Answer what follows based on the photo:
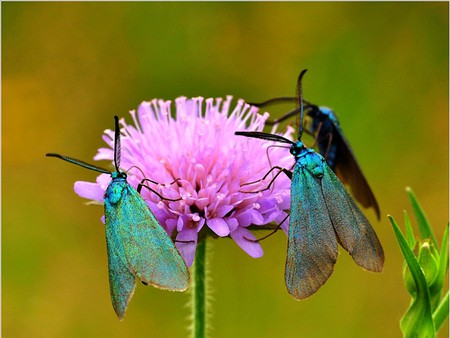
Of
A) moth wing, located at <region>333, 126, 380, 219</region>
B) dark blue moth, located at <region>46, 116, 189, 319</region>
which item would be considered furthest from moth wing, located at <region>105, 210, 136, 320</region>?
moth wing, located at <region>333, 126, 380, 219</region>

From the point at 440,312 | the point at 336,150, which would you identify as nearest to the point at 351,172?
the point at 336,150

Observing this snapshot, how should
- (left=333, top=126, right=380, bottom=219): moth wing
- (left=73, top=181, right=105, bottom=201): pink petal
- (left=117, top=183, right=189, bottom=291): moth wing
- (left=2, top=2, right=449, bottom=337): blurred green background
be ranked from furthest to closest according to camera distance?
(left=2, top=2, right=449, bottom=337): blurred green background
(left=333, top=126, right=380, bottom=219): moth wing
(left=73, top=181, right=105, bottom=201): pink petal
(left=117, top=183, right=189, bottom=291): moth wing

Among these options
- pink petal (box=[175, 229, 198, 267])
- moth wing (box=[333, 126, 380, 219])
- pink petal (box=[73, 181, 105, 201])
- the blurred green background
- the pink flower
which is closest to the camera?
pink petal (box=[175, 229, 198, 267])

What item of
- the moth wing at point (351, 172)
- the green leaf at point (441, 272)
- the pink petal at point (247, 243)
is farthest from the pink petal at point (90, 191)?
the green leaf at point (441, 272)

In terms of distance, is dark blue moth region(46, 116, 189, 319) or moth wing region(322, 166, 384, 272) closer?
dark blue moth region(46, 116, 189, 319)

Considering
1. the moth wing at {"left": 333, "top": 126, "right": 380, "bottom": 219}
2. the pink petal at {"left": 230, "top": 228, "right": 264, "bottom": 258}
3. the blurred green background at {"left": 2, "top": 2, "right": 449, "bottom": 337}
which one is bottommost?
the pink petal at {"left": 230, "top": 228, "right": 264, "bottom": 258}

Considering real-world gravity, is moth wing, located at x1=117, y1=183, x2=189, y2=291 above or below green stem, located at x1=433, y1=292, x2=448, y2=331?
above

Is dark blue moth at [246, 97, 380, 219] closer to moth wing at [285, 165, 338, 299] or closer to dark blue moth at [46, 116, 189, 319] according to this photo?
moth wing at [285, 165, 338, 299]
